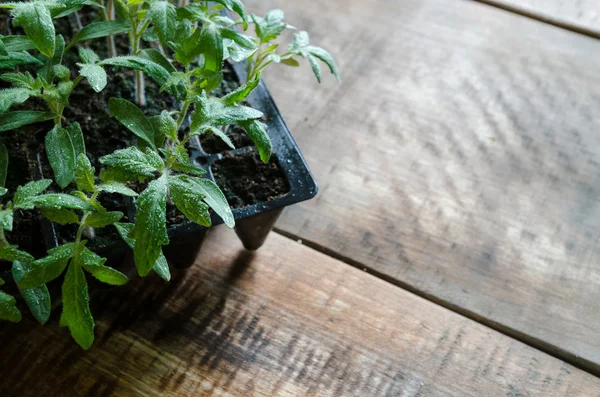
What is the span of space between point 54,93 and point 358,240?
0.47 meters

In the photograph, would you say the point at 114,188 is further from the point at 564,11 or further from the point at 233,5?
the point at 564,11

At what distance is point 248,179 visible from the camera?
85 centimetres

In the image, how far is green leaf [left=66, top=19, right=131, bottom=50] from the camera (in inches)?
30.5

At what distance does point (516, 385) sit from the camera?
2.73ft

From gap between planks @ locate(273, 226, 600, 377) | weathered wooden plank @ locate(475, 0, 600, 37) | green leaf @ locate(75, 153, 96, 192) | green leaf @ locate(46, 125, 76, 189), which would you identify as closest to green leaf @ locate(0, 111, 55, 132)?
green leaf @ locate(46, 125, 76, 189)

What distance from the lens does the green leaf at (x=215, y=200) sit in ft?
2.13

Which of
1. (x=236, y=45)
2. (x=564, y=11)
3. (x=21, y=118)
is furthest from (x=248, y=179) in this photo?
(x=564, y=11)

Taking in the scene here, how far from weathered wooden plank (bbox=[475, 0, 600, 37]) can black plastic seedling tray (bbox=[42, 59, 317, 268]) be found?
65 cm

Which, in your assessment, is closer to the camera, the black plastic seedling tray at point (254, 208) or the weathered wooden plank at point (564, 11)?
the black plastic seedling tray at point (254, 208)

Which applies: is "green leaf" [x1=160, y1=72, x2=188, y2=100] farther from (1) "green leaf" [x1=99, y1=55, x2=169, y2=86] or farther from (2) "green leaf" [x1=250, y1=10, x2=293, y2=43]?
(2) "green leaf" [x1=250, y1=10, x2=293, y2=43]

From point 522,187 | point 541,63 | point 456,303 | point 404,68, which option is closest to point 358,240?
point 456,303

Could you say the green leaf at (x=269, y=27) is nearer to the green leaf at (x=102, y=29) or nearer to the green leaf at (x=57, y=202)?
the green leaf at (x=102, y=29)

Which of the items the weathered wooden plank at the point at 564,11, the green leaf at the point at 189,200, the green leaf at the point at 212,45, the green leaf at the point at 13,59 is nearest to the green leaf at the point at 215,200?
the green leaf at the point at 189,200

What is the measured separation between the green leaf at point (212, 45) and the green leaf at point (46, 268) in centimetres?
24
